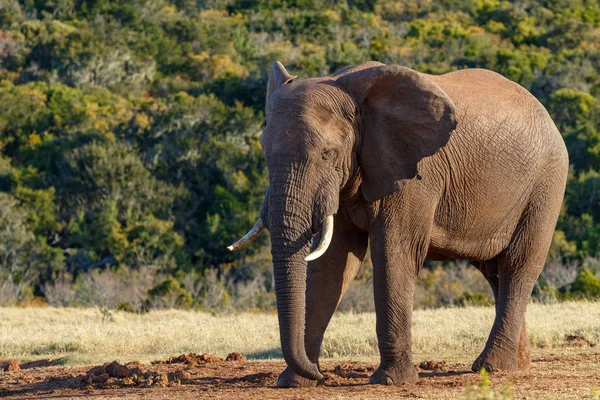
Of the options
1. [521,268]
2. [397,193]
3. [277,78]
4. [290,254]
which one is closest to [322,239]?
[290,254]

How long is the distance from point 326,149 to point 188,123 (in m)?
32.1

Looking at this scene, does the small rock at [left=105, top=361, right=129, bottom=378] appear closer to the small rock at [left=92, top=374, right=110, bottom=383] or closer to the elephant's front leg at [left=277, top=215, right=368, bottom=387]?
the small rock at [left=92, top=374, right=110, bottom=383]

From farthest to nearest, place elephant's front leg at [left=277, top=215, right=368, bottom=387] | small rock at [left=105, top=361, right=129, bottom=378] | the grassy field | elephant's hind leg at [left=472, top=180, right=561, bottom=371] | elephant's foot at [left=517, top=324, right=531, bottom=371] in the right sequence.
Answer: the grassy field → elephant's foot at [left=517, top=324, right=531, bottom=371] → elephant's hind leg at [left=472, top=180, right=561, bottom=371] → small rock at [left=105, top=361, right=129, bottom=378] → elephant's front leg at [left=277, top=215, right=368, bottom=387]

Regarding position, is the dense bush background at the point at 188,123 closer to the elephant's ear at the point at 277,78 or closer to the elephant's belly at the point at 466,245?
the elephant's belly at the point at 466,245

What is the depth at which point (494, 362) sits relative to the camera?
10203 millimetres

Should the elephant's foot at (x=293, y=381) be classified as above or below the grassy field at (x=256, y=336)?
below

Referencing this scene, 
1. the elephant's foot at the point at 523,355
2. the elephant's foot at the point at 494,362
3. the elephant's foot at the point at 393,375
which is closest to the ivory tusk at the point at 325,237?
the elephant's foot at the point at 393,375

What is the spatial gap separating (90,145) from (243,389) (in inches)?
1179

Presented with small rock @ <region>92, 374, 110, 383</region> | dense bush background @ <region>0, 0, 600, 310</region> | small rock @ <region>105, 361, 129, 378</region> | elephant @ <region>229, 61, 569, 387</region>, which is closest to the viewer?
elephant @ <region>229, 61, 569, 387</region>

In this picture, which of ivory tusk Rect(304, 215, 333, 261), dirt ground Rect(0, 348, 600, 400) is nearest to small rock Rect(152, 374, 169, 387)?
dirt ground Rect(0, 348, 600, 400)

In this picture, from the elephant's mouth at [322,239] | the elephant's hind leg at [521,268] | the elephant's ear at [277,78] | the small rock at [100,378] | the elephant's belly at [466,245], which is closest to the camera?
the elephant's mouth at [322,239]

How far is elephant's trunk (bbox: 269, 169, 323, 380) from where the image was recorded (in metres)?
8.58

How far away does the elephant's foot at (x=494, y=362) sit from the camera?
10.2m

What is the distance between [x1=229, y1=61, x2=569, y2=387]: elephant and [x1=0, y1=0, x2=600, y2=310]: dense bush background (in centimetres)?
1093
